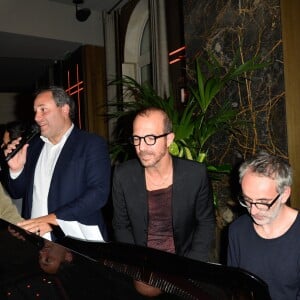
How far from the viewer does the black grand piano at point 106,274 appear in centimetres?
81

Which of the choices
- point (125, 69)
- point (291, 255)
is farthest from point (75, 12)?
point (291, 255)

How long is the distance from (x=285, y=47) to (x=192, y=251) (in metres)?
1.66

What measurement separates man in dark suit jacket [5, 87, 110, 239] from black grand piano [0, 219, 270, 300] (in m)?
0.77

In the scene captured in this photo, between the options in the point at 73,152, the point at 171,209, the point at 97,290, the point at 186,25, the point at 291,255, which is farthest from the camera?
the point at 186,25

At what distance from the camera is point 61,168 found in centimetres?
207

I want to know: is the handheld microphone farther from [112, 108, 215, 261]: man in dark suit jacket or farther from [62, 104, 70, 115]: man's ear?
[112, 108, 215, 261]: man in dark suit jacket

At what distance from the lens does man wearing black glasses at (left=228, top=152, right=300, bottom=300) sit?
1.49 m

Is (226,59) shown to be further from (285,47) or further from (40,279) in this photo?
(40,279)

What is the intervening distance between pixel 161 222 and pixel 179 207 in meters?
0.13

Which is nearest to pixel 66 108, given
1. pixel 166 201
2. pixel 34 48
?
pixel 166 201

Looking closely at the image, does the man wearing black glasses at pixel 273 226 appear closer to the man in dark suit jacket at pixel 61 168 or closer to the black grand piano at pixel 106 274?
the black grand piano at pixel 106 274

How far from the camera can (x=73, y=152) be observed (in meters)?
2.10

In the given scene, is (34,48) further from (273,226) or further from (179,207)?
(273,226)

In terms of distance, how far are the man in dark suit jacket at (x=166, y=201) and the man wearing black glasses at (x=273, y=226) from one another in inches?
15.6
